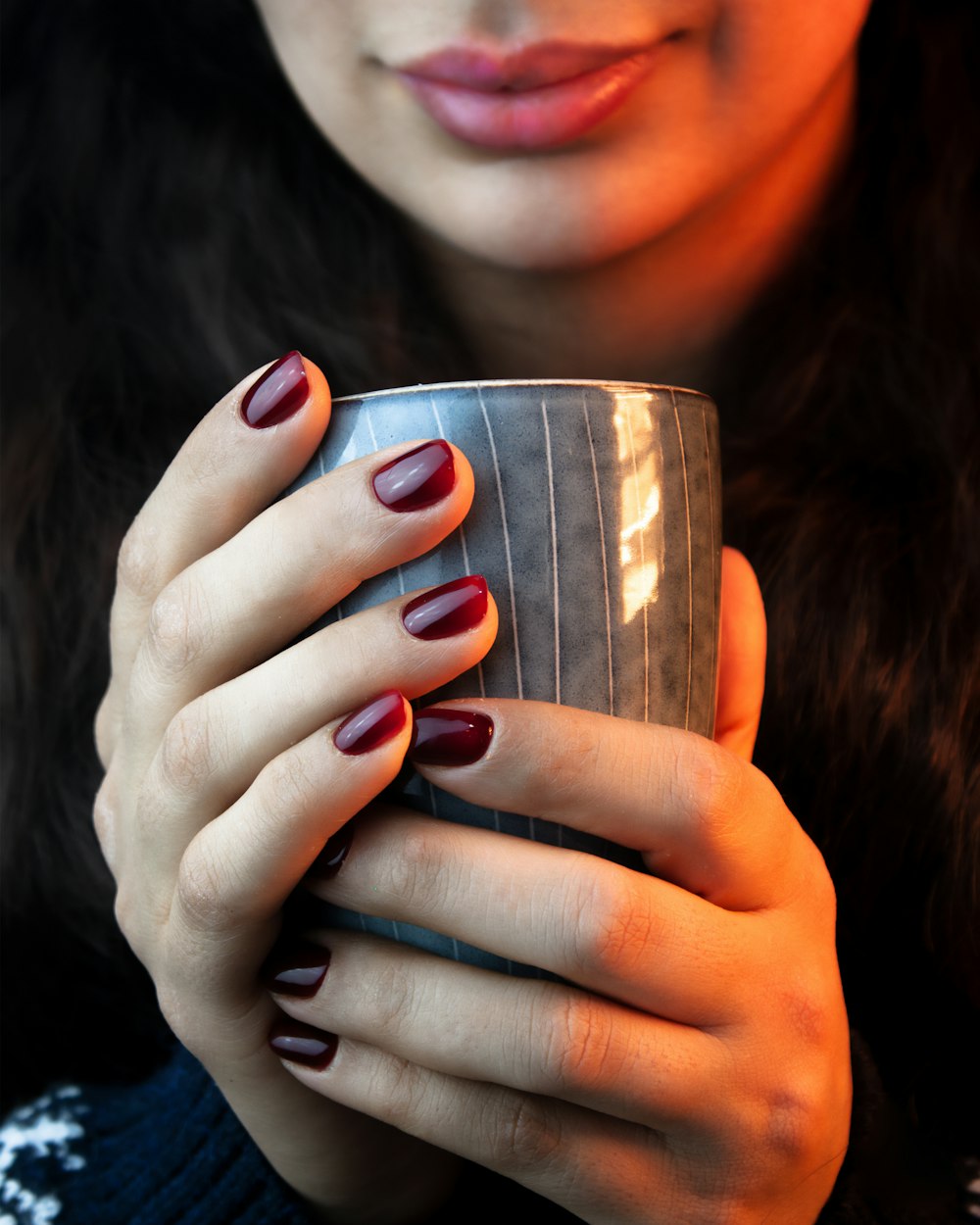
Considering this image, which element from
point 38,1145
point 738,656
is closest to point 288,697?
point 738,656

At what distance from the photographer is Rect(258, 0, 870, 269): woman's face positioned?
2.85 feet

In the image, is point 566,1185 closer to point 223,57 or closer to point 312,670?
point 312,670

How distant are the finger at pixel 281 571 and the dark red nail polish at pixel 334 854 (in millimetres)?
105

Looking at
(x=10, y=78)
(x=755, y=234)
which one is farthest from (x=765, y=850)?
(x=10, y=78)

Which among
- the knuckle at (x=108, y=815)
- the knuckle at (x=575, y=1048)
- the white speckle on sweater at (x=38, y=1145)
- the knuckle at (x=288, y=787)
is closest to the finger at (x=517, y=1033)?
the knuckle at (x=575, y=1048)

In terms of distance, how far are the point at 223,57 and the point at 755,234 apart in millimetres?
689

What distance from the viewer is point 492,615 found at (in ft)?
1.75

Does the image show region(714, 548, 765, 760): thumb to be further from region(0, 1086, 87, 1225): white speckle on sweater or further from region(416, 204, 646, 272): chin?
region(0, 1086, 87, 1225): white speckle on sweater

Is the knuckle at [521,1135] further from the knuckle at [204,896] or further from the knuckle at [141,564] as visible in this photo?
the knuckle at [141,564]

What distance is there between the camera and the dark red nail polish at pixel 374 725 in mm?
540

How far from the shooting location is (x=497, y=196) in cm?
94

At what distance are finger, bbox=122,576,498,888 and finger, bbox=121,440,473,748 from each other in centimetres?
2

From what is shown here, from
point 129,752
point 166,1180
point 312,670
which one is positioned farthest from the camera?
point 166,1180

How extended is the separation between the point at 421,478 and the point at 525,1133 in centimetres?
37
